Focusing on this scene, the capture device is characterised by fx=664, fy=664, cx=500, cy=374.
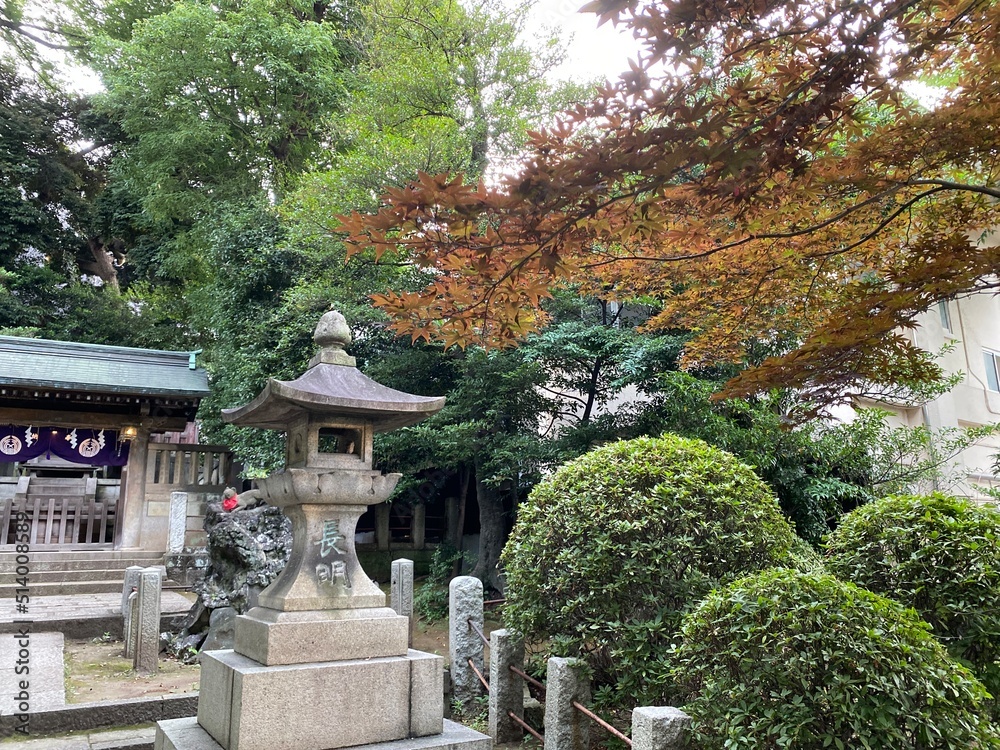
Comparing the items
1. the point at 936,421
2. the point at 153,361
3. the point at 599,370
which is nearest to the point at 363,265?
the point at 599,370

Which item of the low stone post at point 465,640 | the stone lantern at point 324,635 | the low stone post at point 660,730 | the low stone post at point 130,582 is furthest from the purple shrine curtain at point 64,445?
the low stone post at point 660,730

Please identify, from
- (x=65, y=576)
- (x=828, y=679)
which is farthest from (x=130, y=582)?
(x=828, y=679)

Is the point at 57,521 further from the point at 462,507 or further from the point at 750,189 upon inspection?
the point at 750,189

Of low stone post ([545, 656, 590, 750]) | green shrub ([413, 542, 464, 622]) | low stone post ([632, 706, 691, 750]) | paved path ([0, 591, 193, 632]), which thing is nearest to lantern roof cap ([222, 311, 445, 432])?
low stone post ([545, 656, 590, 750])

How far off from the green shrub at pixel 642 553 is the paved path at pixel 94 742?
3694 mm

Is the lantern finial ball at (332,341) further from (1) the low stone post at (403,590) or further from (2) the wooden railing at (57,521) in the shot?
(2) the wooden railing at (57,521)

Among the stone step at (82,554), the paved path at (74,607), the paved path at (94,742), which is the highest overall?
the stone step at (82,554)

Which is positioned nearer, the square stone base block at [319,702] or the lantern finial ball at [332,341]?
the square stone base block at [319,702]

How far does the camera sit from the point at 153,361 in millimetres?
15078

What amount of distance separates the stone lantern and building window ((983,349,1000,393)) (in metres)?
17.1

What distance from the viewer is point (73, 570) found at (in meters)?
12.4

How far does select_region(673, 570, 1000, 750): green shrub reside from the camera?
3.01 meters

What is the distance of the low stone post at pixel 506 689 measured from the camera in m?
5.84

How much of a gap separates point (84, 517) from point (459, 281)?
13.8 metres
